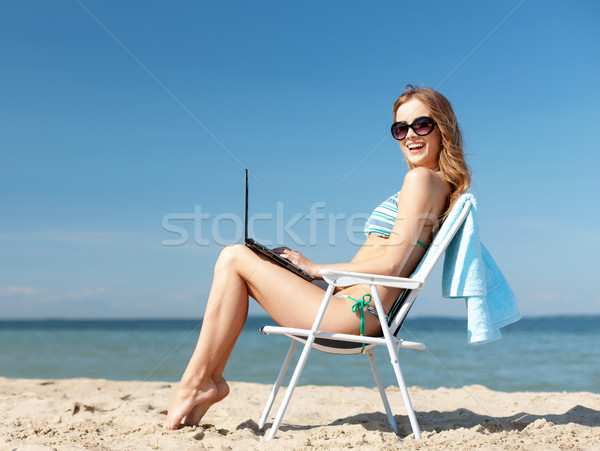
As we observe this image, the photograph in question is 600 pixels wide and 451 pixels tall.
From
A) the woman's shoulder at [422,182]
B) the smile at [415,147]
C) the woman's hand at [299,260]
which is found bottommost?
the woman's hand at [299,260]

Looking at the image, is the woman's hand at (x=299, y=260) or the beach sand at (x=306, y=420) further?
the woman's hand at (x=299, y=260)

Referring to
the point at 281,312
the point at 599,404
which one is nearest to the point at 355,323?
the point at 281,312

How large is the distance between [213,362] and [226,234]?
2.50m

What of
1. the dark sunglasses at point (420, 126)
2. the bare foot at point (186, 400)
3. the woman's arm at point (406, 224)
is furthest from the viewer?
the dark sunglasses at point (420, 126)

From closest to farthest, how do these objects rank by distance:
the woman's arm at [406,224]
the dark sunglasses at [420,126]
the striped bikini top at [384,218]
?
the woman's arm at [406,224], the striped bikini top at [384,218], the dark sunglasses at [420,126]

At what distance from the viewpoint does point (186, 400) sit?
103 inches

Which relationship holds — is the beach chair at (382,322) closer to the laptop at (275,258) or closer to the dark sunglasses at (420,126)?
the laptop at (275,258)

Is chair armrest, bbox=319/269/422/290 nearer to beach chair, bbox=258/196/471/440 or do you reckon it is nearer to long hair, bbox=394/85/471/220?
beach chair, bbox=258/196/471/440

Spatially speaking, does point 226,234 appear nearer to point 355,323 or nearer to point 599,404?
point 355,323

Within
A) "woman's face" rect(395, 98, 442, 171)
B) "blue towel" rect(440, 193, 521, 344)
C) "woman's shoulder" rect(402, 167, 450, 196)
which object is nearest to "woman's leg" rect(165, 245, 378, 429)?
"blue towel" rect(440, 193, 521, 344)

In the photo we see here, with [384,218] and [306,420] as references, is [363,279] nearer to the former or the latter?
[384,218]

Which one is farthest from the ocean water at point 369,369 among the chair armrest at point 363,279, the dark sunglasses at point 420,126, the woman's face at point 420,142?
the chair armrest at point 363,279

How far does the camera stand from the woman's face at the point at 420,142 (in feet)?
9.60

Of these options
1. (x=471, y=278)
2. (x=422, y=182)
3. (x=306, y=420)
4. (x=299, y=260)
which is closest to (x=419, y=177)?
(x=422, y=182)
